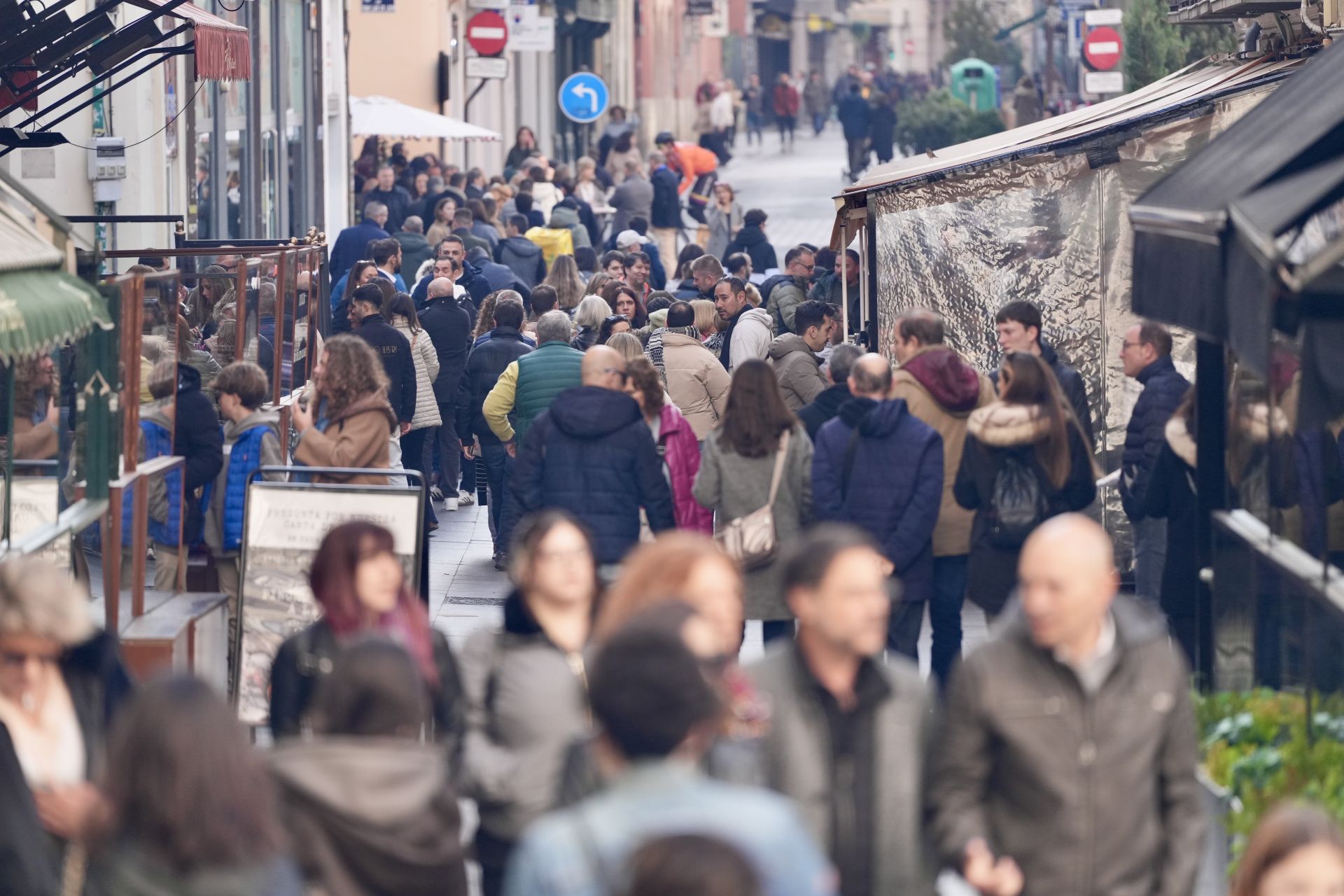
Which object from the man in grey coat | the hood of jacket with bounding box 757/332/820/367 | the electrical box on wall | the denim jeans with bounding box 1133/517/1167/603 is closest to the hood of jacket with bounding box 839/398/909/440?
the denim jeans with bounding box 1133/517/1167/603

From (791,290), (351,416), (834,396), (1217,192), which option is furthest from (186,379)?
(791,290)

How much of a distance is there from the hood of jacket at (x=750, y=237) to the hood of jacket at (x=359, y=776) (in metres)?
16.5

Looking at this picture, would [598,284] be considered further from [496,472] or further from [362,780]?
[362,780]

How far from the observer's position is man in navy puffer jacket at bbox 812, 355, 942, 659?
27.3ft

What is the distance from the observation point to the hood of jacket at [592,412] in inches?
344

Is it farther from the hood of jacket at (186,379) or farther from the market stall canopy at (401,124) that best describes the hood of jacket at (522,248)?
the hood of jacket at (186,379)

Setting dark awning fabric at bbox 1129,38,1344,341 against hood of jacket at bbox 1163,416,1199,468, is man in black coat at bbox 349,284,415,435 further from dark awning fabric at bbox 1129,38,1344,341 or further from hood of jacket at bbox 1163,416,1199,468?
dark awning fabric at bbox 1129,38,1344,341

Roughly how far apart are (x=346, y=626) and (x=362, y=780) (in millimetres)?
1274

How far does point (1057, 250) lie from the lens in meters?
11.5

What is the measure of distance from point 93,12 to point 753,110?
54.8 meters

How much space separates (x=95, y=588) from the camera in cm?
834

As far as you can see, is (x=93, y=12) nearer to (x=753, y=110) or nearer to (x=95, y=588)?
(x=95, y=588)

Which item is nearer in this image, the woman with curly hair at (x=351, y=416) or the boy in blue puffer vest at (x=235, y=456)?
the boy in blue puffer vest at (x=235, y=456)

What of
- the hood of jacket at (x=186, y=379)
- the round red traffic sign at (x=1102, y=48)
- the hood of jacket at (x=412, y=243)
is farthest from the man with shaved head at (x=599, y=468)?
the round red traffic sign at (x=1102, y=48)
